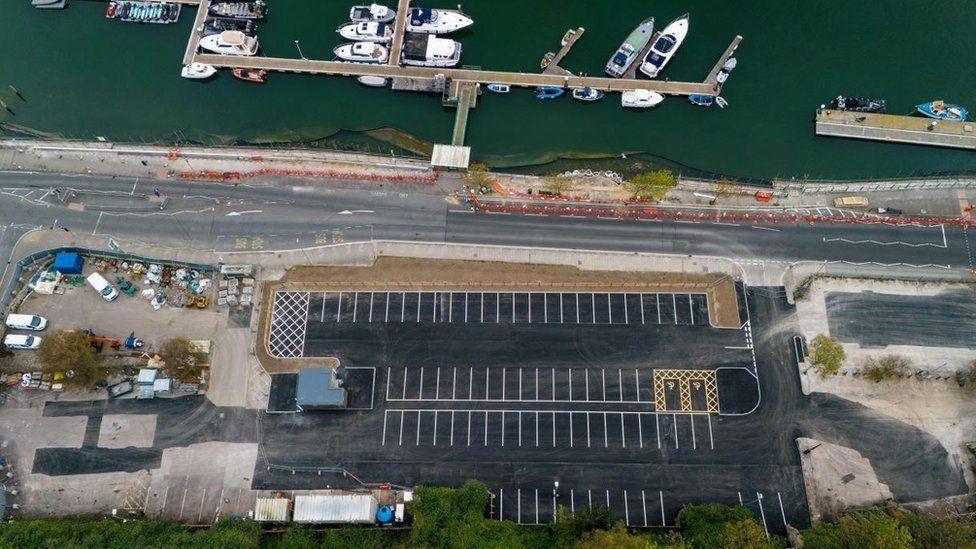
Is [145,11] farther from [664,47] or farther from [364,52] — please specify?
[664,47]

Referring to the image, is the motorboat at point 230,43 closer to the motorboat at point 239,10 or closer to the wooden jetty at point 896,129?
the motorboat at point 239,10

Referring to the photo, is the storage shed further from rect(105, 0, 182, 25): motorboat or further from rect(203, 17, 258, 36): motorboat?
rect(105, 0, 182, 25): motorboat

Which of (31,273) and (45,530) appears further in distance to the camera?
(31,273)

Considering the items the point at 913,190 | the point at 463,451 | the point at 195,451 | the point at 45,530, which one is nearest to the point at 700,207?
the point at 913,190

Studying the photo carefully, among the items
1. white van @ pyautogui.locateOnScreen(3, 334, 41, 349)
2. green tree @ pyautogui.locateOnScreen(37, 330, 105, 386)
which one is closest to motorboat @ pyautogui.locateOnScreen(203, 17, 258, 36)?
green tree @ pyautogui.locateOnScreen(37, 330, 105, 386)

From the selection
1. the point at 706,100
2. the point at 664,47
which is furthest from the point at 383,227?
the point at 706,100

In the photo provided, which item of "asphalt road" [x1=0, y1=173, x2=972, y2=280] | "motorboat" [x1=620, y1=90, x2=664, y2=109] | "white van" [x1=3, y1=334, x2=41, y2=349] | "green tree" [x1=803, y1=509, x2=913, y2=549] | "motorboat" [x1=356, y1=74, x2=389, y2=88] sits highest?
"motorboat" [x1=356, y1=74, x2=389, y2=88]

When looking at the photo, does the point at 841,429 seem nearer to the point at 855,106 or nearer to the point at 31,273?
the point at 855,106
